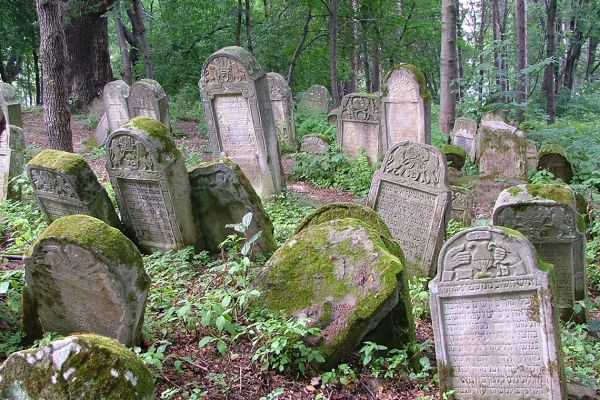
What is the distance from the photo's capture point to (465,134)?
1412 cm

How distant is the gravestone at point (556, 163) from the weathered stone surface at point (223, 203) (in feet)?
23.7

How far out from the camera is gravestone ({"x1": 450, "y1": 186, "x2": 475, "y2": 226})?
8461 mm

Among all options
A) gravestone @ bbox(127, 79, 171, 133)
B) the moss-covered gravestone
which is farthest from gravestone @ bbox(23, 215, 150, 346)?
gravestone @ bbox(127, 79, 171, 133)

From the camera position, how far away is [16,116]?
1027 cm

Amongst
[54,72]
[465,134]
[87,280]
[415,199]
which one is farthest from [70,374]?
[465,134]

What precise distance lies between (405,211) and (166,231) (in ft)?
9.05

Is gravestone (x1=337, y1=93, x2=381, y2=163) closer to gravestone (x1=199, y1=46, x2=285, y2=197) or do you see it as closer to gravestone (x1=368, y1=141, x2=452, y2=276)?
gravestone (x1=199, y1=46, x2=285, y2=197)

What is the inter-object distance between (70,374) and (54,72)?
7.15 metres

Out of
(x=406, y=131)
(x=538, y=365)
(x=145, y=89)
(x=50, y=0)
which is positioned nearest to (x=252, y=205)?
Answer: (x=538, y=365)

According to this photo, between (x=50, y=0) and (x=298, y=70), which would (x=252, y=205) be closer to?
(x=50, y=0)

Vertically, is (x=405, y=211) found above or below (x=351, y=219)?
below

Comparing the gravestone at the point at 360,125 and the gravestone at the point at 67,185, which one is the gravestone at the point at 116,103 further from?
the gravestone at the point at 67,185

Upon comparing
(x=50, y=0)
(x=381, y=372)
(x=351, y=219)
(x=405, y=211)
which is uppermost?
(x=50, y=0)

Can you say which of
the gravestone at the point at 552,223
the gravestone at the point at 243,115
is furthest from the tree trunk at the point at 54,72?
the gravestone at the point at 552,223
